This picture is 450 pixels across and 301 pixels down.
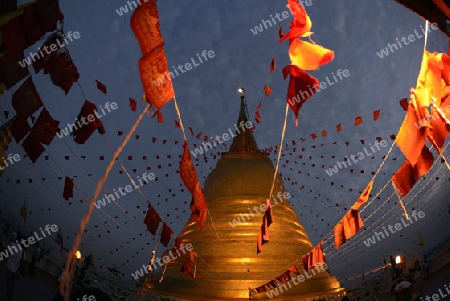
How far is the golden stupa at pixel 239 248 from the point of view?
44.7 ft

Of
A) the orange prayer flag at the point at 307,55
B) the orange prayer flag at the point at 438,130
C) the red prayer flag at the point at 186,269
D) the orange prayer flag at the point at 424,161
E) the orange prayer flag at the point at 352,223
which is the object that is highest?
the orange prayer flag at the point at 307,55

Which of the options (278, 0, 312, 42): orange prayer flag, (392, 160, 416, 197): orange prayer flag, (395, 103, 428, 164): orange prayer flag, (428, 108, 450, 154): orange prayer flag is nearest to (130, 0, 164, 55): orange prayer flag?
(278, 0, 312, 42): orange prayer flag

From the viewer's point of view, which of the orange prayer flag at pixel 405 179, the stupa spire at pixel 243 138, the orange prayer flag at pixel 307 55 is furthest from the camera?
the stupa spire at pixel 243 138

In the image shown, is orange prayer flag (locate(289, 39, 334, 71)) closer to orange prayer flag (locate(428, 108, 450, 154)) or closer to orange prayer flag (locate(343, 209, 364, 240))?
orange prayer flag (locate(428, 108, 450, 154))

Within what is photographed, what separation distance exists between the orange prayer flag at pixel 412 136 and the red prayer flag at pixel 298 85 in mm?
1868

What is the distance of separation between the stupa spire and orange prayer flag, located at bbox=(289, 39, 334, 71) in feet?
48.3

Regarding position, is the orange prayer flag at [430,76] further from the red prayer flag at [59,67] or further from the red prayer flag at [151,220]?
the red prayer flag at [151,220]

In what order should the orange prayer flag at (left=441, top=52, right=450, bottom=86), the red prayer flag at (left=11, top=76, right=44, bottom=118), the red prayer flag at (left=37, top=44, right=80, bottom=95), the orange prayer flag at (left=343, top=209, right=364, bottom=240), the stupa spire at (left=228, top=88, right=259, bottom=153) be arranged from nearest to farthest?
the orange prayer flag at (left=441, top=52, right=450, bottom=86)
the red prayer flag at (left=37, top=44, right=80, bottom=95)
the red prayer flag at (left=11, top=76, right=44, bottom=118)
the orange prayer flag at (left=343, top=209, right=364, bottom=240)
the stupa spire at (left=228, top=88, right=259, bottom=153)

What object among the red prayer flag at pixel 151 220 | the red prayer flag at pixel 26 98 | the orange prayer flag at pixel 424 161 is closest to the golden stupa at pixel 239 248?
the red prayer flag at pixel 151 220

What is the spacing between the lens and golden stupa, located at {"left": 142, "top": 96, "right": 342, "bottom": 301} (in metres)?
13.6

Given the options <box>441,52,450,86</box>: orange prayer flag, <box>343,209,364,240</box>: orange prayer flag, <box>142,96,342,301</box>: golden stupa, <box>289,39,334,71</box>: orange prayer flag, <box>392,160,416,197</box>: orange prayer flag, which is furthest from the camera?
<box>142,96,342,301</box>: golden stupa

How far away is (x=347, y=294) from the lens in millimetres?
11883

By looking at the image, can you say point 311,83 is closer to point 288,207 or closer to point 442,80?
point 442,80

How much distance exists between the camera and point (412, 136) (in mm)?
6309
